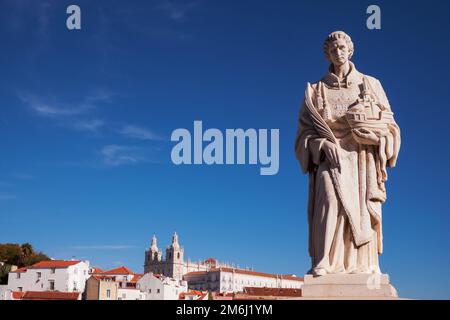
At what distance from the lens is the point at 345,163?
336 inches

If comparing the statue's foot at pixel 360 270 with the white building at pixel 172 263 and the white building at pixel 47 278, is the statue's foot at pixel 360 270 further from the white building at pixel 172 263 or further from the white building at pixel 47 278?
the white building at pixel 172 263

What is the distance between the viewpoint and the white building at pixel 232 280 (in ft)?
536

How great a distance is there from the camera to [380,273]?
26.6ft

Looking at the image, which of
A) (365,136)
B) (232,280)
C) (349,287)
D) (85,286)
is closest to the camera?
(349,287)

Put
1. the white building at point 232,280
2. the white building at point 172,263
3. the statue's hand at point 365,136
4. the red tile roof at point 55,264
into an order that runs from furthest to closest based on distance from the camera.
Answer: the white building at point 172,263
the white building at point 232,280
the red tile roof at point 55,264
the statue's hand at point 365,136

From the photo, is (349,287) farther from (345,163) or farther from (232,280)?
(232,280)

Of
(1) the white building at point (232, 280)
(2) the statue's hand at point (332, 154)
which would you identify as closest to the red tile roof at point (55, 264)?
(1) the white building at point (232, 280)

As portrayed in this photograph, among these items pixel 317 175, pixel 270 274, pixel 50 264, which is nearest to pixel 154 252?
pixel 270 274

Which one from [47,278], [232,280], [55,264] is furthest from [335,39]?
[232,280]

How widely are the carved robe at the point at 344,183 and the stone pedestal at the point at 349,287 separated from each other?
21 cm

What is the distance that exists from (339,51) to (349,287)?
3.67m

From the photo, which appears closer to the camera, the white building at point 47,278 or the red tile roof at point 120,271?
the white building at point 47,278

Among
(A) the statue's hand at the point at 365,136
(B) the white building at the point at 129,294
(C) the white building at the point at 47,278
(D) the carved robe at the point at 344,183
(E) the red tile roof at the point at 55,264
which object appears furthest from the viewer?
(E) the red tile roof at the point at 55,264
